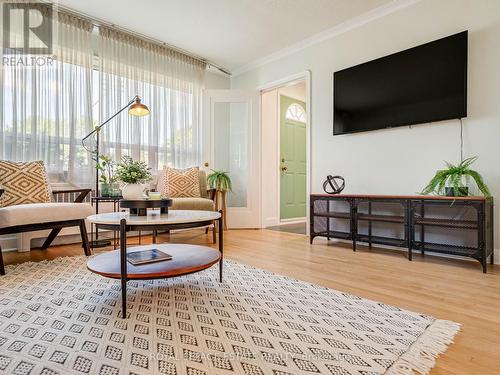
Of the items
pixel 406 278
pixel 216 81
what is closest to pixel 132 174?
pixel 406 278

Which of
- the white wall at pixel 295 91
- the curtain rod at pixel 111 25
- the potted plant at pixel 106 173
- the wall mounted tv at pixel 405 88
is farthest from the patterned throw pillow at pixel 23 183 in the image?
the white wall at pixel 295 91

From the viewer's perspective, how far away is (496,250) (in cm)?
245

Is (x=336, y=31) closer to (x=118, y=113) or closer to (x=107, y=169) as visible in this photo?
(x=118, y=113)

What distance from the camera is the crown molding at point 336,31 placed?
3.01 m

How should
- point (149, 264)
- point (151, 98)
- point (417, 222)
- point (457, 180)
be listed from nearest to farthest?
1. point (149, 264)
2. point (457, 180)
3. point (417, 222)
4. point (151, 98)

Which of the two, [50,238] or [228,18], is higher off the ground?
[228,18]

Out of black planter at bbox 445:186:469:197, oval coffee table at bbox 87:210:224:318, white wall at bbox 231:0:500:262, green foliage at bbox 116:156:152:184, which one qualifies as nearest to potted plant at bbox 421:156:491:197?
black planter at bbox 445:186:469:197

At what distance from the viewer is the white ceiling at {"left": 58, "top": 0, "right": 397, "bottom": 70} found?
10.00ft

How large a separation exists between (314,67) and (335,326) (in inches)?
131

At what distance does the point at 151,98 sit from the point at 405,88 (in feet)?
10.2

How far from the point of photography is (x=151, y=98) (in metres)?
3.97

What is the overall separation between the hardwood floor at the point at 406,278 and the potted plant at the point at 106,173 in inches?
25.7

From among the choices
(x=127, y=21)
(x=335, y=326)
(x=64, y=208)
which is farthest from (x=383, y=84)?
(x=64, y=208)

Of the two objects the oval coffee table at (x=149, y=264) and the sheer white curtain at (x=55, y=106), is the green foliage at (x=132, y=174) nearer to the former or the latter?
the oval coffee table at (x=149, y=264)
